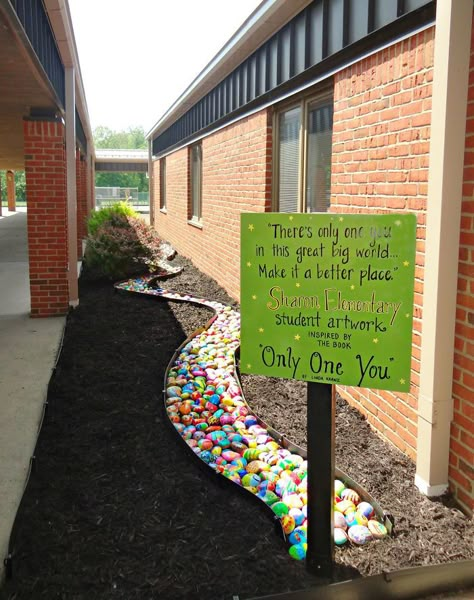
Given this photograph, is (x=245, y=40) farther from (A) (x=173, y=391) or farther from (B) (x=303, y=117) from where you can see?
(A) (x=173, y=391)

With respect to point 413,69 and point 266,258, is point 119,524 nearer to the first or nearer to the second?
point 266,258

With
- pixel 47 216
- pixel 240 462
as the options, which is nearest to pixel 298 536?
pixel 240 462

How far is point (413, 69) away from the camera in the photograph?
12.7 ft

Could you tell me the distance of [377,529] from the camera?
3.18 metres

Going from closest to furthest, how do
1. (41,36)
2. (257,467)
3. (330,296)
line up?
(330,296)
(257,467)
(41,36)

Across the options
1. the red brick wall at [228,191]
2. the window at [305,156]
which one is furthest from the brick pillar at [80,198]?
the window at [305,156]

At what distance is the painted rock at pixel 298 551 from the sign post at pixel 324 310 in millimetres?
146

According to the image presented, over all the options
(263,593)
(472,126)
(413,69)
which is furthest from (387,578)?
(413,69)

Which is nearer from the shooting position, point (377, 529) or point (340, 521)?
point (377, 529)

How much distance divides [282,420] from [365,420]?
61cm

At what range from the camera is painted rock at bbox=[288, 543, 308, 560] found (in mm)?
2994

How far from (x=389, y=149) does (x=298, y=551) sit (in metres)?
2.59

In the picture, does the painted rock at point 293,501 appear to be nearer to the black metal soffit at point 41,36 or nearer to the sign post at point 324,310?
the sign post at point 324,310

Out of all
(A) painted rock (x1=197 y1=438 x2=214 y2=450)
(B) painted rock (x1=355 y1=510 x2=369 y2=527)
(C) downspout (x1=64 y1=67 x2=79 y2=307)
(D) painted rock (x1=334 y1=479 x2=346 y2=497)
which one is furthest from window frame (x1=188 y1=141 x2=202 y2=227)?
(B) painted rock (x1=355 y1=510 x2=369 y2=527)
